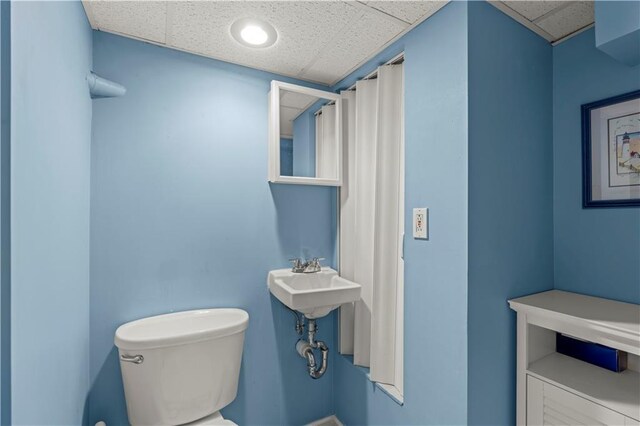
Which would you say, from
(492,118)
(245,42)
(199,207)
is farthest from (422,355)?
(245,42)

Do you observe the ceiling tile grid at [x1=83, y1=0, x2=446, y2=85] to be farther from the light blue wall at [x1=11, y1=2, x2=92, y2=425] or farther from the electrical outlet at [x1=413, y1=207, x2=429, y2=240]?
the electrical outlet at [x1=413, y1=207, x2=429, y2=240]

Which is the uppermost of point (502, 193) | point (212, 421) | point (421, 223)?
point (502, 193)

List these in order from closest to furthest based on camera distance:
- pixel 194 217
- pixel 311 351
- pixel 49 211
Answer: pixel 49 211 < pixel 194 217 < pixel 311 351

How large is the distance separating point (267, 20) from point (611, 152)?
1.55 metres

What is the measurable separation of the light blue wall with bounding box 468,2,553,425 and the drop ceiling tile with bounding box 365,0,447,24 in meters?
0.15

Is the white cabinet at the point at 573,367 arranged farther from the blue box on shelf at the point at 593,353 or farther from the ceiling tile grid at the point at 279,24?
the ceiling tile grid at the point at 279,24

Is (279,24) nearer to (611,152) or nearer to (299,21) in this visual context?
(299,21)

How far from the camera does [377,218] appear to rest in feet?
5.09

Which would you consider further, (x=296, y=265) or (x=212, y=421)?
(x=296, y=265)

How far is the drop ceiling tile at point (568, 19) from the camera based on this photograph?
1166mm

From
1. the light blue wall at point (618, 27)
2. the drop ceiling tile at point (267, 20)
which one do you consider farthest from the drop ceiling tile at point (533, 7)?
the drop ceiling tile at point (267, 20)

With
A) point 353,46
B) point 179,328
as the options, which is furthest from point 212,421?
point 353,46

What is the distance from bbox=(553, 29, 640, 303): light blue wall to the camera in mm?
1198

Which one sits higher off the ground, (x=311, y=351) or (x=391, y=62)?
(x=391, y=62)
